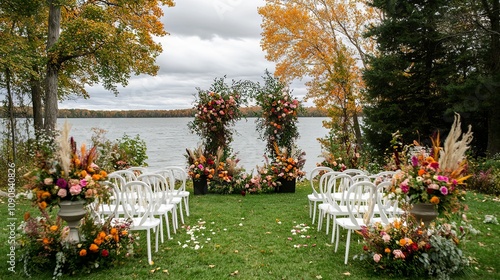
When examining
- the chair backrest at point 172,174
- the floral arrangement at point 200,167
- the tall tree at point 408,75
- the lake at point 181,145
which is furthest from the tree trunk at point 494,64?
the chair backrest at point 172,174

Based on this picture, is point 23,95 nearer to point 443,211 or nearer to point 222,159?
point 222,159

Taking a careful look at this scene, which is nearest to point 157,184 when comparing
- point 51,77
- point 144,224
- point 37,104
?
point 144,224

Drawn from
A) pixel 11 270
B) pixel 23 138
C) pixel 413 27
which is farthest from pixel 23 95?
pixel 413 27

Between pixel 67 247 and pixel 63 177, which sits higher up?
pixel 63 177

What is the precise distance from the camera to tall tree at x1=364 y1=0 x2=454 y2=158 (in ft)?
38.9

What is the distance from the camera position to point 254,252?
4367mm

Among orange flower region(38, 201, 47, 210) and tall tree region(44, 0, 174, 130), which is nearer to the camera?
orange flower region(38, 201, 47, 210)

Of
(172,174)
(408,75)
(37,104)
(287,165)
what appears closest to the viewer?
(172,174)

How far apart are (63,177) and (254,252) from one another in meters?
2.29

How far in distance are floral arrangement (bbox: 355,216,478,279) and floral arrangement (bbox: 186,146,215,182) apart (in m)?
4.99

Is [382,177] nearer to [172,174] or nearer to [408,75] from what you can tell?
[172,174]

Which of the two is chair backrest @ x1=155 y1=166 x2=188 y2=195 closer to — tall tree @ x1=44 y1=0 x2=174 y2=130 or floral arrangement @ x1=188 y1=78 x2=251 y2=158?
floral arrangement @ x1=188 y1=78 x2=251 y2=158

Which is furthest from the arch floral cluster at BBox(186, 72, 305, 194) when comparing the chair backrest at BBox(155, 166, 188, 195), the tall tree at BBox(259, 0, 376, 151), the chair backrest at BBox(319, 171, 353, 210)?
the tall tree at BBox(259, 0, 376, 151)

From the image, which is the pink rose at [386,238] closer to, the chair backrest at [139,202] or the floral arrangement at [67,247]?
the chair backrest at [139,202]
